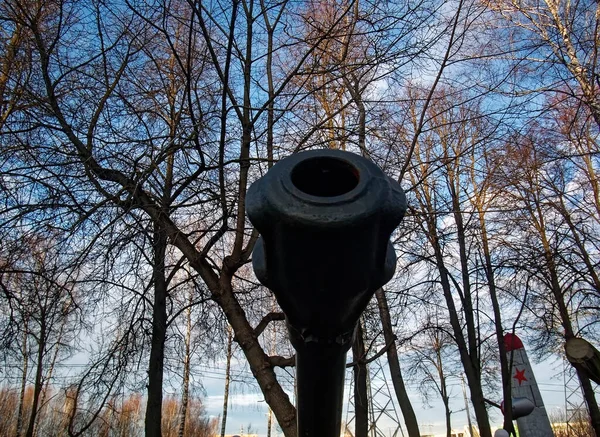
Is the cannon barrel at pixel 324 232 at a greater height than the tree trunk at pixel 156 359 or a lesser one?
lesser

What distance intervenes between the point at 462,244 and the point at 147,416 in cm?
830

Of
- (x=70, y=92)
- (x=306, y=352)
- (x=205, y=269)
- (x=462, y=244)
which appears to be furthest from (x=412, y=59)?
(x=462, y=244)

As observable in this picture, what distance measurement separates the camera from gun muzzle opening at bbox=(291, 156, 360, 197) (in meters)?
1.03

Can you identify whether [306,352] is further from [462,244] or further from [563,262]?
[462,244]

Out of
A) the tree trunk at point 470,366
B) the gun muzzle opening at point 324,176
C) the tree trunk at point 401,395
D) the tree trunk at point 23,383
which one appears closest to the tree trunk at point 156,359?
the tree trunk at point 23,383

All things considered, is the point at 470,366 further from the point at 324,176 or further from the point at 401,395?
the point at 324,176

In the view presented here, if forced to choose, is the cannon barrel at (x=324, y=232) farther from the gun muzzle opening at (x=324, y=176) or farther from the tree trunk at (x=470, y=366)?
the tree trunk at (x=470, y=366)

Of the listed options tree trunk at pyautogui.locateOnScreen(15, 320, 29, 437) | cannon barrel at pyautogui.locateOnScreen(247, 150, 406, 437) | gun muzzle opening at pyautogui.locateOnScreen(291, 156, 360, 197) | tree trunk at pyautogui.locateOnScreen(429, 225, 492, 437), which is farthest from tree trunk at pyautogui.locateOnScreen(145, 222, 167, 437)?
gun muzzle opening at pyautogui.locateOnScreen(291, 156, 360, 197)

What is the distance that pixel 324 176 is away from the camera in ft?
3.48

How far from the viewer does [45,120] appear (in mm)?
5984

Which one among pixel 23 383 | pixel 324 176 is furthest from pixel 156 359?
pixel 23 383

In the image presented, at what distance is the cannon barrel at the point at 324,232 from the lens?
36.6 inches

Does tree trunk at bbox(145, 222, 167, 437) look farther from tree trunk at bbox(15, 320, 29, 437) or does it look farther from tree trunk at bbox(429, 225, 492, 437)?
tree trunk at bbox(429, 225, 492, 437)

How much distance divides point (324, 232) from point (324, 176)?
17cm
